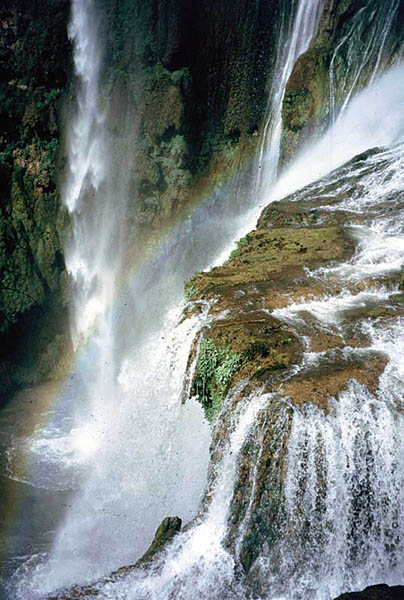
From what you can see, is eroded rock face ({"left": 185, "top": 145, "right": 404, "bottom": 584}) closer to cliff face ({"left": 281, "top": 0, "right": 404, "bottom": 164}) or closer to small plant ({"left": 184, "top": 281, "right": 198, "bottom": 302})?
small plant ({"left": 184, "top": 281, "right": 198, "bottom": 302})

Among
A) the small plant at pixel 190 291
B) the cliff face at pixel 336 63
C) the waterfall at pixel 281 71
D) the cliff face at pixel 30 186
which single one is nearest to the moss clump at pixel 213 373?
the small plant at pixel 190 291

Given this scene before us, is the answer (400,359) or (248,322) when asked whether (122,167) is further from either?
(400,359)

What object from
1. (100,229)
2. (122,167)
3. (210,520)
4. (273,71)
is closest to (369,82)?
(273,71)

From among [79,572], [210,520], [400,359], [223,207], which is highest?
[223,207]

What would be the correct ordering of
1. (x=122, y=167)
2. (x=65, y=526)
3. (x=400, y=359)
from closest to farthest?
(x=400, y=359)
(x=65, y=526)
(x=122, y=167)

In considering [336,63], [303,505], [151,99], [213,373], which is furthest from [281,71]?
[303,505]

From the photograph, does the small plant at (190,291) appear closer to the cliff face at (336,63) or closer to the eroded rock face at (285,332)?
the eroded rock face at (285,332)
